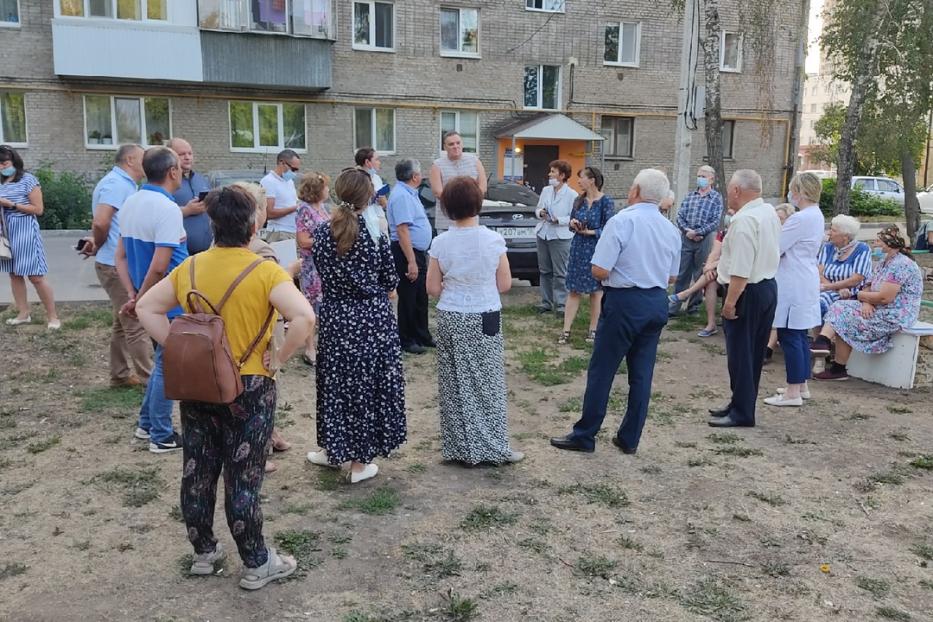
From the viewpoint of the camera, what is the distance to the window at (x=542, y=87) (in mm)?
25375

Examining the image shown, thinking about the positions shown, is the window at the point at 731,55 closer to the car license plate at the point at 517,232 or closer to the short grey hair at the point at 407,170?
the car license plate at the point at 517,232

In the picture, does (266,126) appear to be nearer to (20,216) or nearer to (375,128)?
(375,128)

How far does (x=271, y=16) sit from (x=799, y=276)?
1870 cm

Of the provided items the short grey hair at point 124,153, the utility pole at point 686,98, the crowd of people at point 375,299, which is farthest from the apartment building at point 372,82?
the short grey hair at point 124,153

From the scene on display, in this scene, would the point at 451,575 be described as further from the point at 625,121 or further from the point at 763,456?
the point at 625,121

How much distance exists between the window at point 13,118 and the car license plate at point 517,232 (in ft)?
52.5

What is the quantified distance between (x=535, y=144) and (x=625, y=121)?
11.0ft

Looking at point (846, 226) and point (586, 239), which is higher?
point (846, 226)

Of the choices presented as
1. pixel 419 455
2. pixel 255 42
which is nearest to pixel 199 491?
pixel 419 455

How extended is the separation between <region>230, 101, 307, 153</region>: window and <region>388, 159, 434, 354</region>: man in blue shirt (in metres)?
16.4

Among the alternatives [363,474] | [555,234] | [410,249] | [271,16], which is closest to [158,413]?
[363,474]

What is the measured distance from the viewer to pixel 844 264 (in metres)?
7.34

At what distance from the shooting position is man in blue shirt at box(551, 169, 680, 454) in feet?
15.7

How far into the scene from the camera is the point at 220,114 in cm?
2206
